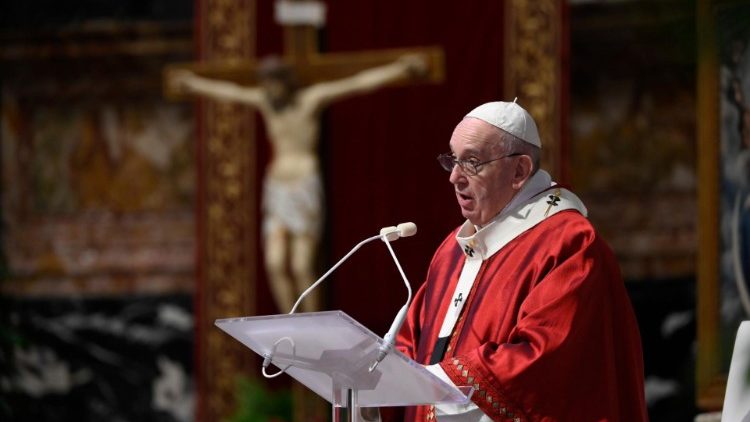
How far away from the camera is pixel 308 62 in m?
8.23

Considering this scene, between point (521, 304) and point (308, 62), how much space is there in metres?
5.11

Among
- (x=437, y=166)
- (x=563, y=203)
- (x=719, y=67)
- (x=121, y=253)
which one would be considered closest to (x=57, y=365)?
(x=121, y=253)

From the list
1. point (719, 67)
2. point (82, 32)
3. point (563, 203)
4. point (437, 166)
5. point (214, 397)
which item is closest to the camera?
point (563, 203)

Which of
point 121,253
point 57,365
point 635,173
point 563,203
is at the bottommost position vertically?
point 57,365

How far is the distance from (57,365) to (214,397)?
4.79 feet

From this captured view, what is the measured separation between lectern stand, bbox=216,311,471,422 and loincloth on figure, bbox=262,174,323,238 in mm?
5096

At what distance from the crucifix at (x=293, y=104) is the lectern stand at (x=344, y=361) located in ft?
16.6

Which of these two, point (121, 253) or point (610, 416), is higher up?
point (610, 416)

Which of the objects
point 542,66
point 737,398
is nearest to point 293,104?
point 542,66

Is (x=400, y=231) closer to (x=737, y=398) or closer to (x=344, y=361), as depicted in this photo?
(x=344, y=361)

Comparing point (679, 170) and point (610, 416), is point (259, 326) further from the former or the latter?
point (679, 170)

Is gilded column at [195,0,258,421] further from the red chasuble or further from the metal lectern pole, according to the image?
the metal lectern pole

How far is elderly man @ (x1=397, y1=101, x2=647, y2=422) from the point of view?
10.3 feet

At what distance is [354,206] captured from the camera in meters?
8.53
